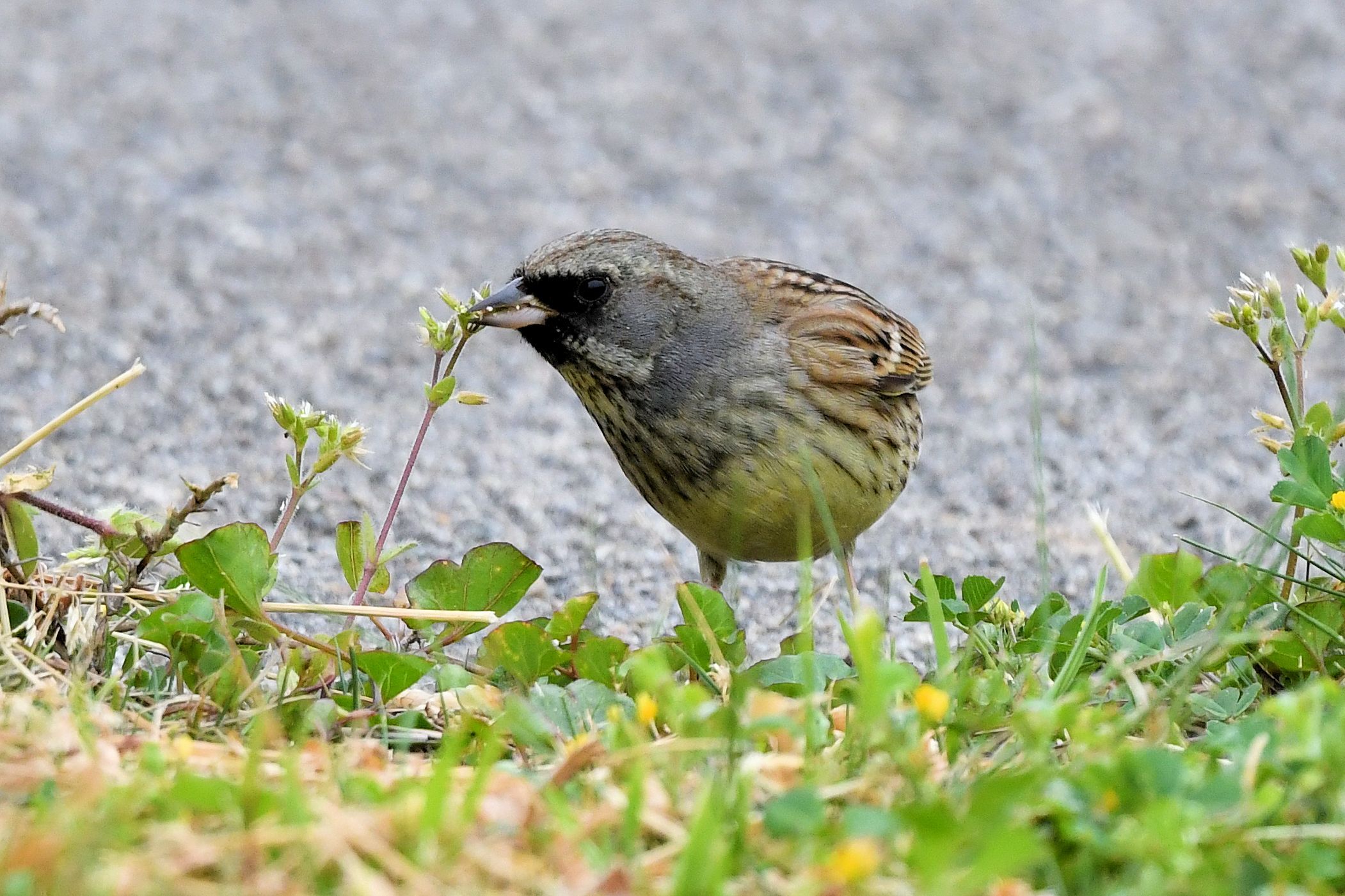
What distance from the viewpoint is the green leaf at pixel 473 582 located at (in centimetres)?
355

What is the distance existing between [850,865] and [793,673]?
1221mm

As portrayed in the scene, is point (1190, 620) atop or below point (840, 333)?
below

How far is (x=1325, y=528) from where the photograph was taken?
3.35 meters

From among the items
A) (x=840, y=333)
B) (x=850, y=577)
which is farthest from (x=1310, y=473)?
(x=840, y=333)

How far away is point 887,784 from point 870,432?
1962mm

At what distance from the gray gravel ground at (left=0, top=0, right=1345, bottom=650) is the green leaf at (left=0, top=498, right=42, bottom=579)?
92 cm

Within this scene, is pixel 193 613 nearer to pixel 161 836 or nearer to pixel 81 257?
pixel 161 836

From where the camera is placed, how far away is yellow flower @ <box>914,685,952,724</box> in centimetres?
256

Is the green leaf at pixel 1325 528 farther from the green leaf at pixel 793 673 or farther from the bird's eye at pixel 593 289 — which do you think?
the bird's eye at pixel 593 289

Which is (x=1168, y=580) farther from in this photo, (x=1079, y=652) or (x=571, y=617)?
(x=571, y=617)

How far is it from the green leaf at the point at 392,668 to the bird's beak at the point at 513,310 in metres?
0.92

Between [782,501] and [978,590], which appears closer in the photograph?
[978,590]

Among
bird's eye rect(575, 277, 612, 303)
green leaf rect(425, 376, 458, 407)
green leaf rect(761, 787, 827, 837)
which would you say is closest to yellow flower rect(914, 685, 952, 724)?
green leaf rect(761, 787, 827, 837)

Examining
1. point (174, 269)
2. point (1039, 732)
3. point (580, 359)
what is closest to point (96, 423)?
point (174, 269)
